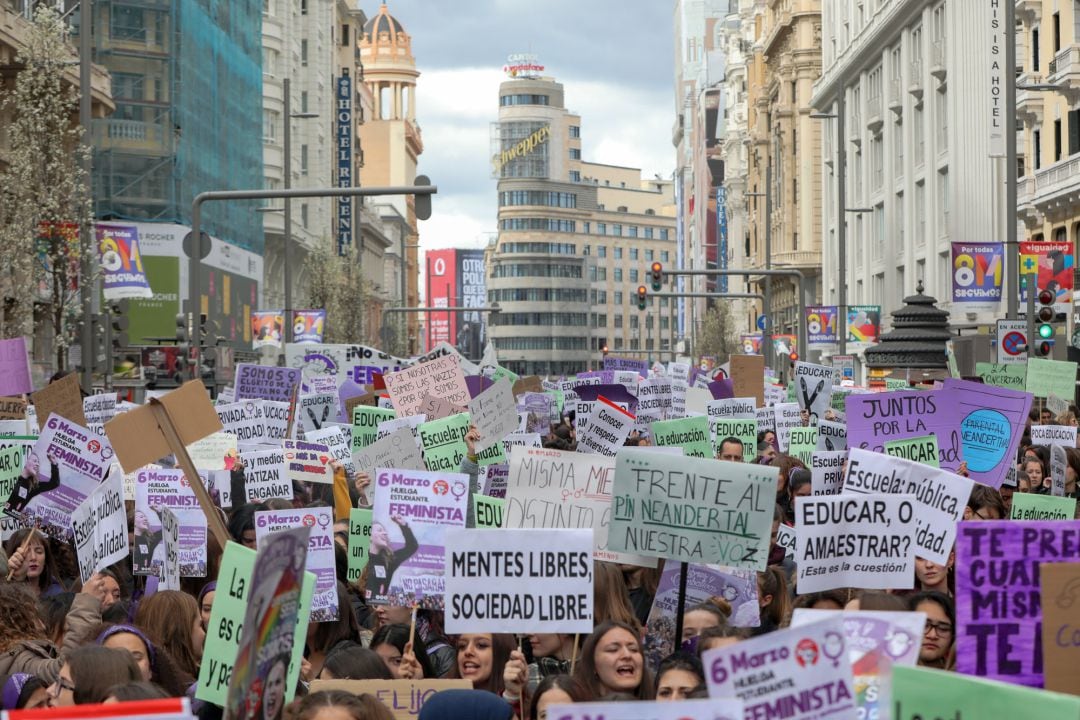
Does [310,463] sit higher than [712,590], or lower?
higher

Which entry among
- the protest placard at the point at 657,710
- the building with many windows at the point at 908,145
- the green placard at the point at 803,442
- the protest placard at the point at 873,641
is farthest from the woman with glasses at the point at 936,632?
the building with many windows at the point at 908,145

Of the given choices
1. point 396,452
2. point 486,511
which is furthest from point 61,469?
point 486,511

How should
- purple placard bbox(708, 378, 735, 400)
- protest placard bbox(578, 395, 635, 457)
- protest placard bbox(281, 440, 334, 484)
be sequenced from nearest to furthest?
protest placard bbox(281, 440, 334, 484) < protest placard bbox(578, 395, 635, 457) < purple placard bbox(708, 378, 735, 400)

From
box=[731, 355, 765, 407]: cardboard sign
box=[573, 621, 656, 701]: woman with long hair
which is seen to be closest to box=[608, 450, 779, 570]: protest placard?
box=[573, 621, 656, 701]: woman with long hair

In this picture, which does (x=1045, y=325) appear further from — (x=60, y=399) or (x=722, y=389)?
(x=60, y=399)

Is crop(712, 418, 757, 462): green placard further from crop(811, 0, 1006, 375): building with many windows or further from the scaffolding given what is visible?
the scaffolding

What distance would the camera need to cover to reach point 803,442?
1703 cm

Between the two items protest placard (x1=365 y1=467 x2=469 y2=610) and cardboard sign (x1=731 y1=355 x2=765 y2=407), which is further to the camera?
cardboard sign (x1=731 y1=355 x2=765 y2=407)

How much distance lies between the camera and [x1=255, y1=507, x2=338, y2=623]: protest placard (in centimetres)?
906

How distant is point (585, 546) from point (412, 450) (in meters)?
5.48

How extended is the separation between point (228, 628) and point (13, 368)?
1210 centimetres

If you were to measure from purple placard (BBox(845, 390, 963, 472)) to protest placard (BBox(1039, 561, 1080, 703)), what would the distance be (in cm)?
804

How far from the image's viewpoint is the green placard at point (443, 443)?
1442 cm

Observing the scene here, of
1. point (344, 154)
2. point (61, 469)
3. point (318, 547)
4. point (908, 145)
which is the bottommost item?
point (318, 547)
